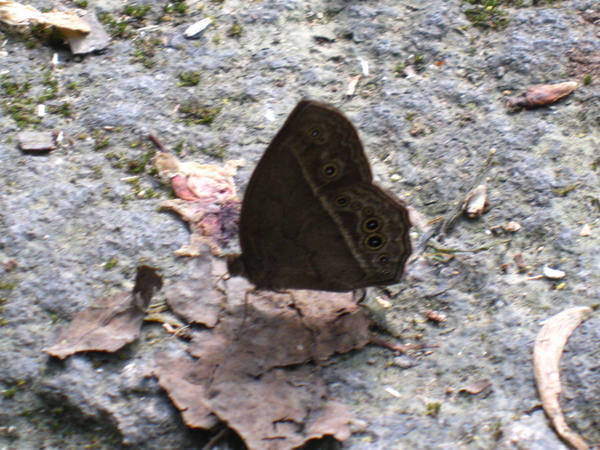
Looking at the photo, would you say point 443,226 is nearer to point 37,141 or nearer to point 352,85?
point 352,85

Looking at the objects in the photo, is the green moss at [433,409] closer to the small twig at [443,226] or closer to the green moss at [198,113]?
the small twig at [443,226]

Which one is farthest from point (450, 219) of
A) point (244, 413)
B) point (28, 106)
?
point (28, 106)

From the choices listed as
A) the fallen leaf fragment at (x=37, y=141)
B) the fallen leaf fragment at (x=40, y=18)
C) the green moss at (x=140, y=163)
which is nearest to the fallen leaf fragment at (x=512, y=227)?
the green moss at (x=140, y=163)

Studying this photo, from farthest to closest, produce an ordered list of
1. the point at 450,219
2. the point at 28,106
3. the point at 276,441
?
the point at 28,106, the point at 450,219, the point at 276,441

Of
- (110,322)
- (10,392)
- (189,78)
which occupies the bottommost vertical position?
(10,392)

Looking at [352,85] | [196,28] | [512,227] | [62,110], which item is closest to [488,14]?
[352,85]

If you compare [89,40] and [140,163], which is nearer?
[140,163]

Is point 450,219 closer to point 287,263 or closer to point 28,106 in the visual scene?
point 287,263
